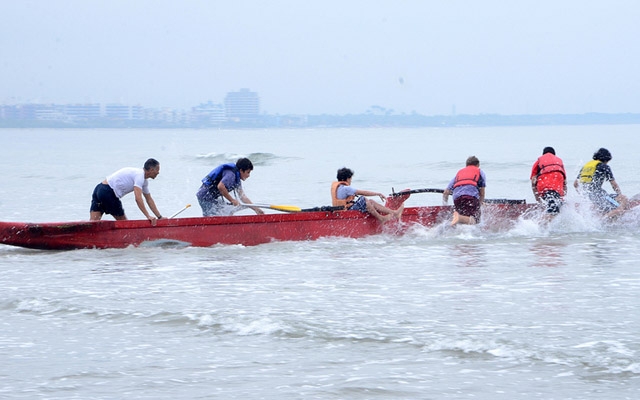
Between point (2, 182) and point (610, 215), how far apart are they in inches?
1169

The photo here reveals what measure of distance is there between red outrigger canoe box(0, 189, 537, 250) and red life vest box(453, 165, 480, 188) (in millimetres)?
897

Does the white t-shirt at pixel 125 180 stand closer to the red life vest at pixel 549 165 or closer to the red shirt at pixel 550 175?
the red shirt at pixel 550 175

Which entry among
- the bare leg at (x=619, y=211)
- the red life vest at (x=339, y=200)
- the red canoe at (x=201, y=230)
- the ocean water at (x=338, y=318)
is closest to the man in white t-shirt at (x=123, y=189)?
the red canoe at (x=201, y=230)

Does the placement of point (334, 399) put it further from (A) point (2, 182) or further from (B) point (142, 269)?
(A) point (2, 182)

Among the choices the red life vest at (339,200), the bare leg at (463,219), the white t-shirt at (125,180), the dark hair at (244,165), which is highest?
the dark hair at (244,165)

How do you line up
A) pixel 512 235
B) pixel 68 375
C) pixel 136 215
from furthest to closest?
pixel 136 215 < pixel 512 235 < pixel 68 375

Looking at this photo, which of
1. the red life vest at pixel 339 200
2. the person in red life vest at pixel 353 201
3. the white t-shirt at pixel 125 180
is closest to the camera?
the white t-shirt at pixel 125 180

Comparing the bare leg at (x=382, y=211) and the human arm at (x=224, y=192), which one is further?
the bare leg at (x=382, y=211)

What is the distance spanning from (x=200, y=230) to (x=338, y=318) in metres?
4.74

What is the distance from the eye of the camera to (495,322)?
7684 mm

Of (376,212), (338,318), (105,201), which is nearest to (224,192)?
(105,201)

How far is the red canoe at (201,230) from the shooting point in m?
12.0

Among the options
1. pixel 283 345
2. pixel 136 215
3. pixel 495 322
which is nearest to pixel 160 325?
pixel 283 345

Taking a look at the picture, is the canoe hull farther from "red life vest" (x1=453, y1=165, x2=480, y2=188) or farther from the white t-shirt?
"red life vest" (x1=453, y1=165, x2=480, y2=188)
